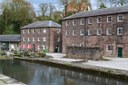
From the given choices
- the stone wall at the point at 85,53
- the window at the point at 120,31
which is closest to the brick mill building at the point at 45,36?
the stone wall at the point at 85,53

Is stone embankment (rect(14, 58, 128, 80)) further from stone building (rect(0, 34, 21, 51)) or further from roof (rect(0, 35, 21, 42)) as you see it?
roof (rect(0, 35, 21, 42))

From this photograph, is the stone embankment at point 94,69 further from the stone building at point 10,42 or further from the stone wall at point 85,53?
the stone building at point 10,42

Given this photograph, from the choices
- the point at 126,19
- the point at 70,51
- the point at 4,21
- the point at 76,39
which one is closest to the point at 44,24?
the point at 76,39

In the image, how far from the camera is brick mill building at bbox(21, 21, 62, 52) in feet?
240

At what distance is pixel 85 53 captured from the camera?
2063 inches

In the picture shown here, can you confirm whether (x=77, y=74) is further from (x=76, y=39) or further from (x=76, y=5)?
(x=76, y=5)

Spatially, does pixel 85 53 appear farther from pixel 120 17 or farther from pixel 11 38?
pixel 11 38

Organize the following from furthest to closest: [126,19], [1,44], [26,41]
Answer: [1,44] → [26,41] → [126,19]

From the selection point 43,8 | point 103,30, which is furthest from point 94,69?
point 43,8

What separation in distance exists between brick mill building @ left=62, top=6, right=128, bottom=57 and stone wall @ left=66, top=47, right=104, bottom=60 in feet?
15.6

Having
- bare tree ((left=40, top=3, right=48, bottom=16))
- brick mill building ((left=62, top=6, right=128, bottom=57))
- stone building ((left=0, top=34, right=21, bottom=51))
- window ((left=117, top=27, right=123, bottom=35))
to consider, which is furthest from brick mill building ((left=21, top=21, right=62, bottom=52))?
bare tree ((left=40, top=3, right=48, bottom=16))

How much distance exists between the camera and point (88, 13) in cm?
6169

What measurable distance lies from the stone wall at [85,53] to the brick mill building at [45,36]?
17.7 metres

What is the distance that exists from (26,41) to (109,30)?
3120cm
